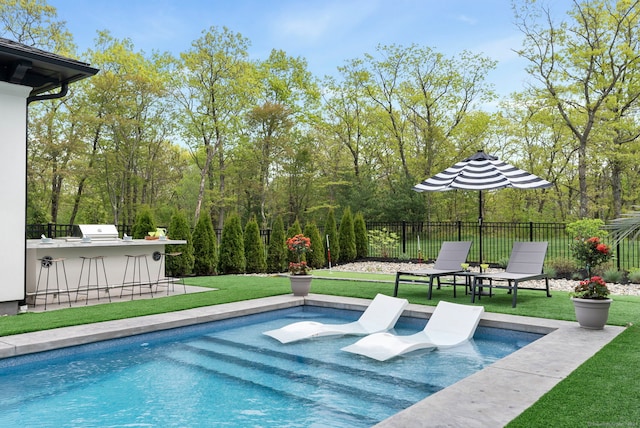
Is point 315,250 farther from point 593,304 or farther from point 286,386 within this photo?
point 286,386

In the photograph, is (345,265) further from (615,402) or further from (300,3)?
(615,402)

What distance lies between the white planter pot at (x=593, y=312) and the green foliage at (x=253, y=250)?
30.9 feet

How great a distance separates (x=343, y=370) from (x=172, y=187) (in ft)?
84.5

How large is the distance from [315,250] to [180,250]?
15.2 ft

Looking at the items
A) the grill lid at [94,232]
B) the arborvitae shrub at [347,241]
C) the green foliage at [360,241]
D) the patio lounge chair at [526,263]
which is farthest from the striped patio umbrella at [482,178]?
the green foliage at [360,241]

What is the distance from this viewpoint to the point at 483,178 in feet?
30.1

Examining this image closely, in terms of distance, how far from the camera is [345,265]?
657 inches

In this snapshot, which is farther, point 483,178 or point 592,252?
point 483,178

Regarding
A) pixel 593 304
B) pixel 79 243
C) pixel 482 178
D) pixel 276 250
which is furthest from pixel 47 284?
pixel 593 304

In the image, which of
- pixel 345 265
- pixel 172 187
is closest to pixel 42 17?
pixel 172 187

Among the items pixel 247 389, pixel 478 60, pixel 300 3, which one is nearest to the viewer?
pixel 247 389

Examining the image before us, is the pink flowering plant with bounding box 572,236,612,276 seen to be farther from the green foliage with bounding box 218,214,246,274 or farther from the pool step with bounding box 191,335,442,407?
the green foliage with bounding box 218,214,246,274

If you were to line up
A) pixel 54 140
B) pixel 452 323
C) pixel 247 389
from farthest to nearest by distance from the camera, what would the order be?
pixel 54 140 < pixel 452 323 < pixel 247 389

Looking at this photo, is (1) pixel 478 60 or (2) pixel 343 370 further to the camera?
(1) pixel 478 60
